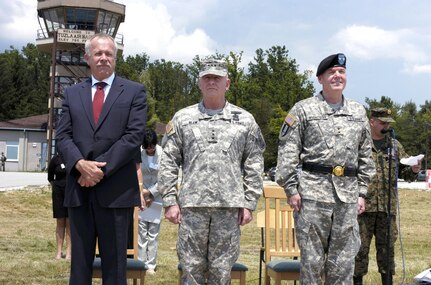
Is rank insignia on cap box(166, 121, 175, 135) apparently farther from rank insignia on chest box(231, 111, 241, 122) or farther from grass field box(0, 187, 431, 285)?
grass field box(0, 187, 431, 285)

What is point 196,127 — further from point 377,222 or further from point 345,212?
point 377,222

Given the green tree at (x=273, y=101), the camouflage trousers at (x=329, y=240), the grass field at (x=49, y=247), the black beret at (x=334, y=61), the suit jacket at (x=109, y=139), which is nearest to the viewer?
the suit jacket at (x=109, y=139)

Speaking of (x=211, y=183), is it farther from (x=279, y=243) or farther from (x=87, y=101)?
(x=279, y=243)

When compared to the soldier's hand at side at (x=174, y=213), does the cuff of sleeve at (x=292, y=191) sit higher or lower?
higher

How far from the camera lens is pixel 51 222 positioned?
14.4 meters

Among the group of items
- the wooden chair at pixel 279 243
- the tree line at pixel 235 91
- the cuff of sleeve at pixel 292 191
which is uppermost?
the tree line at pixel 235 91

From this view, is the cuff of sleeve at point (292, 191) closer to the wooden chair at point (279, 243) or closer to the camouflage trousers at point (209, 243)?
the camouflage trousers at point (209, 243)

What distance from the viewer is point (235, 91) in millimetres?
36031

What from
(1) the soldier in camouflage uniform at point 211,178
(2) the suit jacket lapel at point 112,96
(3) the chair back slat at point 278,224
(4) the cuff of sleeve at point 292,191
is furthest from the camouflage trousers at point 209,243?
(3) the chair back slat at point 278,224

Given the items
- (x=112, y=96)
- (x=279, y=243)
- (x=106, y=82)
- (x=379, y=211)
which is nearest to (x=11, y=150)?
(x=379, y=211)

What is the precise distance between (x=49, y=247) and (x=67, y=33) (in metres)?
35.3

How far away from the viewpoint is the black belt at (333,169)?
4285 mm

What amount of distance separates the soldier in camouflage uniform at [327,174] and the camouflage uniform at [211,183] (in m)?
0.36

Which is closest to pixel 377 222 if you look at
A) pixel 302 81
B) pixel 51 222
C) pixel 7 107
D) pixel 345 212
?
pixel 345 212
